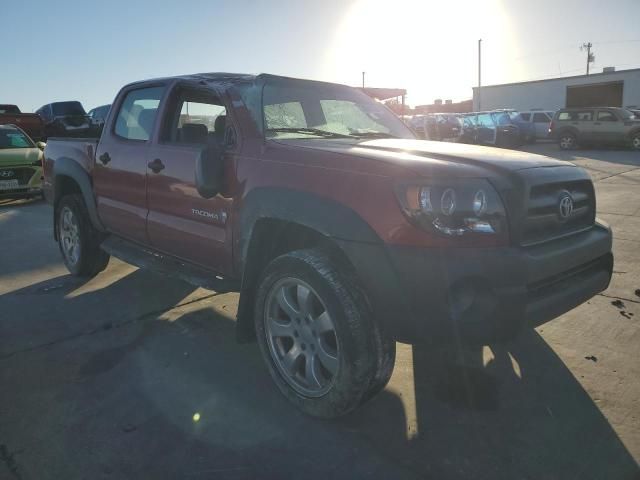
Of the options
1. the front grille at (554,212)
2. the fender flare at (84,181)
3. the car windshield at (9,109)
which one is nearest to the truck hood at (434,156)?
the front grille at (554,212)

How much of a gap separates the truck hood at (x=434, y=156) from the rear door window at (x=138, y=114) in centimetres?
143

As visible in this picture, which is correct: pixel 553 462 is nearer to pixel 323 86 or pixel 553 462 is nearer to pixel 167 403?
pixel 167 403

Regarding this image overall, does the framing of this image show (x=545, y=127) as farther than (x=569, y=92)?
No

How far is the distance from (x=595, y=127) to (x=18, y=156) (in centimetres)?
1908

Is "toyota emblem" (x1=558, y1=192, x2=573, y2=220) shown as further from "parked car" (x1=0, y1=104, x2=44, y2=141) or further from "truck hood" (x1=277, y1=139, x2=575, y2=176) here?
"parked car" (x1=0, y1=104, x2=44, y2=141)

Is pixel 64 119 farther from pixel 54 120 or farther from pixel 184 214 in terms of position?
pixel 184 214

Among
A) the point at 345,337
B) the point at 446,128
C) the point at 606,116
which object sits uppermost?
the point at 606,116

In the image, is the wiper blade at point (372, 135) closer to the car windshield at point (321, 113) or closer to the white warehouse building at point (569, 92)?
the car windshield at point (321, 113)

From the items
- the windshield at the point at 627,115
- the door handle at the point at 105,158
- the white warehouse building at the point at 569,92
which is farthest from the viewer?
the white warehouse building at the point at 569,92

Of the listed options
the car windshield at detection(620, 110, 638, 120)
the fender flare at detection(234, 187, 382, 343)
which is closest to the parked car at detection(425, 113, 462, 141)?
the car windshield at detection(620, 110, 638, 120)

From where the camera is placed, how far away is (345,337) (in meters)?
2.40

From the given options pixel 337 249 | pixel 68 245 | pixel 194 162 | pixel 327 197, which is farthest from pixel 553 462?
pixel 68 245

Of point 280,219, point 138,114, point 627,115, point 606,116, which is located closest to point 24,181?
point 138,114

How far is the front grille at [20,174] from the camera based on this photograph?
388 inches
